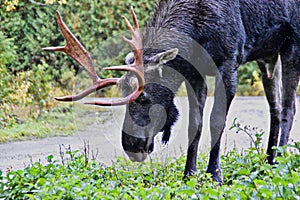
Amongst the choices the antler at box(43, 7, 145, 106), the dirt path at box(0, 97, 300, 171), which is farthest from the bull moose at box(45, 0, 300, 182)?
the dirt path at box(0, 97, 300, 171)

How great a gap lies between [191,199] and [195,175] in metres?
1.51

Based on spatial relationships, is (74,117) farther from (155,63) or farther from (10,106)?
(155,63)

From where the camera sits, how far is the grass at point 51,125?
33.5ft

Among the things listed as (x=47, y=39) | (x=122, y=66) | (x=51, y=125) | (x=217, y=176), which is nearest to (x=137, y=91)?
(x=122, y=66)

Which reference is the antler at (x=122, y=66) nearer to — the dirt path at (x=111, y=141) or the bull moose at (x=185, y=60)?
the bull moose at (x=185, y=60)

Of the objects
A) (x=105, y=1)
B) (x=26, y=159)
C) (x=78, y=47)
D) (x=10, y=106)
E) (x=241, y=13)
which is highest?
(x=105, y=1)

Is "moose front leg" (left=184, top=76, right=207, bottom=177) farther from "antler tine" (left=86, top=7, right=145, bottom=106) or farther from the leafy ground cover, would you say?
"antler tine" (left=86, top=7, right=145, bottom=106)

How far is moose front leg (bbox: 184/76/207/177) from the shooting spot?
5.91m

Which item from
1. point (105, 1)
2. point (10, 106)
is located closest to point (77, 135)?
point (10, 106)

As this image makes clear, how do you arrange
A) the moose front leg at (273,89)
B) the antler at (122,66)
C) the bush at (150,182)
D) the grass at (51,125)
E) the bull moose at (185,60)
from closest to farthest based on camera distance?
the bush at (150,182) → the antler at (122,66) → the bull moose at (185,60) → the moose front leg at (273,89) → the grass at (51,125)

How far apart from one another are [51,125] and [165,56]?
256 inches

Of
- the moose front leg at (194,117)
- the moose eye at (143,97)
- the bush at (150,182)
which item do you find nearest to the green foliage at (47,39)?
the bush at (150,182)

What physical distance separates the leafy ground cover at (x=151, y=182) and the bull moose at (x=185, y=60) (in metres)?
0.36

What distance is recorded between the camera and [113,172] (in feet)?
19.3
